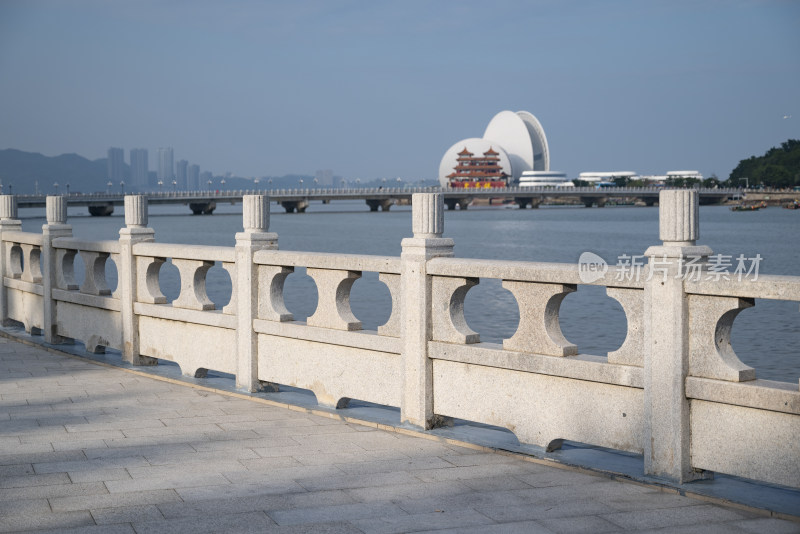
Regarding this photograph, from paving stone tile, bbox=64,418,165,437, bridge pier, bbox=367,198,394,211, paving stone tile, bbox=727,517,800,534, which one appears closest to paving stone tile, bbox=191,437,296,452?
paving stone tile, bbox=64,418,165,437

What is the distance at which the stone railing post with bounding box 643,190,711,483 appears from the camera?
233 inches

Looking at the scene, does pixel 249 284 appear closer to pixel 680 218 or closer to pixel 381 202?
pixel 680 218

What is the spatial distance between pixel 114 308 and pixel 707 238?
63.9 m

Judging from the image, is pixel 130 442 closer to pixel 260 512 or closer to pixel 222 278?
pixel 260 512

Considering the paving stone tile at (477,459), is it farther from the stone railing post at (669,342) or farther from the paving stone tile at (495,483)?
the stone railing post at (669,342)

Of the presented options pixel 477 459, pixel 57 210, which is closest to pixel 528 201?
pixel 57 210

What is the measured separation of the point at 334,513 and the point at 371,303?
2907cm

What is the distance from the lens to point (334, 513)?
17.9 feet

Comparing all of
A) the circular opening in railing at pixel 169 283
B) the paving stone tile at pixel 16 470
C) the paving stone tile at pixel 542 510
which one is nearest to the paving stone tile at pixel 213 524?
the paving stone tile at pixel 542 510

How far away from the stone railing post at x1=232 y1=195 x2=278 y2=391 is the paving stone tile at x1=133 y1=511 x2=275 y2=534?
3816 millimetres

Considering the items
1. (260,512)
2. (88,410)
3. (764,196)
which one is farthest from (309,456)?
(764,196)

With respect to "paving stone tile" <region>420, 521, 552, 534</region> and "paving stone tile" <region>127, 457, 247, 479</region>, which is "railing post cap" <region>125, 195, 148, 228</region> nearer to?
"paving stone tile" <region>127, 457, 247, 479</region>

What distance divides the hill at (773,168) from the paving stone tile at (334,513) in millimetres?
158503

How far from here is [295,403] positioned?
8.66m
